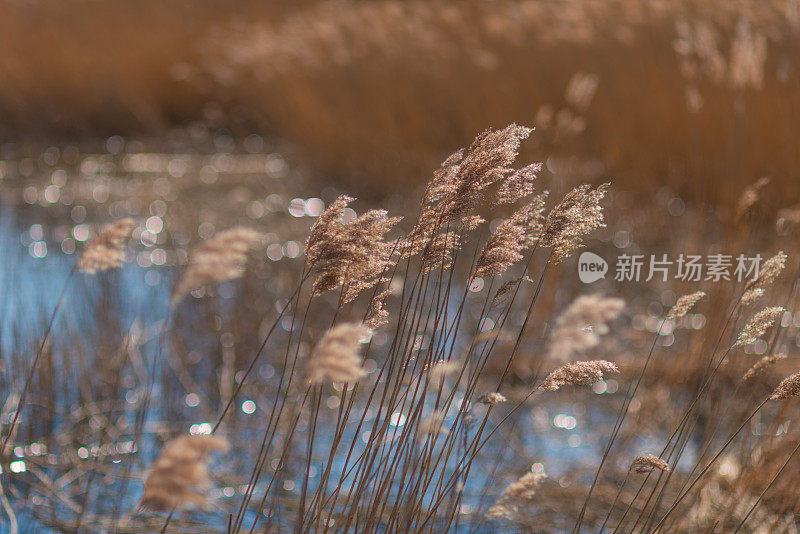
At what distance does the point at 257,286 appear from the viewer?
379 centimetres

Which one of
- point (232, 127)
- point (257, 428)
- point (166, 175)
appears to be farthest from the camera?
point (232, 127)

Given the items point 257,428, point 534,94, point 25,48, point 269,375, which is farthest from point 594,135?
point 25,48

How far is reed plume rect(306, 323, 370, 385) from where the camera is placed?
3.15ft

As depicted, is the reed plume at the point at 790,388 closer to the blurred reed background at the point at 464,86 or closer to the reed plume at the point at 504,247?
the reed plume at the point at 504,247

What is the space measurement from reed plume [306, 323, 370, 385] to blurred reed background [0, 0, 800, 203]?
185 cm

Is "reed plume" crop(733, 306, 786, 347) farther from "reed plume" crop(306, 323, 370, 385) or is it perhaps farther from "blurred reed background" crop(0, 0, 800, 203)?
"blurred reed background" crop(0, 0, 800, 203)

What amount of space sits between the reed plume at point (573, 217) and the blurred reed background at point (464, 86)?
1390 millimetres

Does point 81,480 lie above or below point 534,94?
below

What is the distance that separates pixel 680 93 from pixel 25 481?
3.75m

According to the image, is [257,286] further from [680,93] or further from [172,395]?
[680,93]

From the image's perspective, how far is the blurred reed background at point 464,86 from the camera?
3.61 metres
